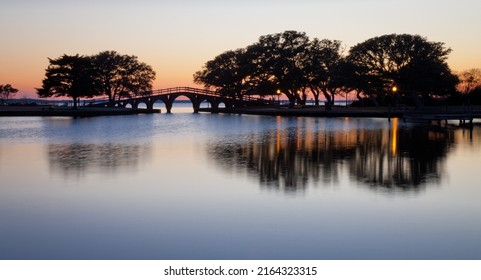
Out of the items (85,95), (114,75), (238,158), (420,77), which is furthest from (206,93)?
(238,158)

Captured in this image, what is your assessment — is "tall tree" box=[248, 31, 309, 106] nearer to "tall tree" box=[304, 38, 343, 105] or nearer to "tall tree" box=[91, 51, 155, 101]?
"tall tree" box=[304, 38, 343, 105]

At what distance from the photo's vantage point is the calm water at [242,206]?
28.5ft

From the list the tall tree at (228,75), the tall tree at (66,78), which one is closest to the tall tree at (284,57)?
the tall tree at (228,75)

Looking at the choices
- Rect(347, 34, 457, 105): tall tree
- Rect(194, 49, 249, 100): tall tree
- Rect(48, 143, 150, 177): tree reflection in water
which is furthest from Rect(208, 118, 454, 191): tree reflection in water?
Rect(194, 49, 249, 100): tall tree

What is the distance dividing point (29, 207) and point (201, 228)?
459cm

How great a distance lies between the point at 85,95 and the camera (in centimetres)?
8069

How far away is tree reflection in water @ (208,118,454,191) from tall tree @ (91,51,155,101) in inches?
2785

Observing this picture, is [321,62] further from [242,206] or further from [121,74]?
[242,206]

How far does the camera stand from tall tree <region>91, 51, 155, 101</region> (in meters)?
95.2

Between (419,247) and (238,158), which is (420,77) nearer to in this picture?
(238,158)

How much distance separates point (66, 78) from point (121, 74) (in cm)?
1940

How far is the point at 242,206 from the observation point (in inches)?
461

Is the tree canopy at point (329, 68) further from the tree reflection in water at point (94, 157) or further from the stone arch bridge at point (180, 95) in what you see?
the tree reflection in water at point (94, 157)

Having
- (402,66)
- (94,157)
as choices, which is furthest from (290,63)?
(94,157)
